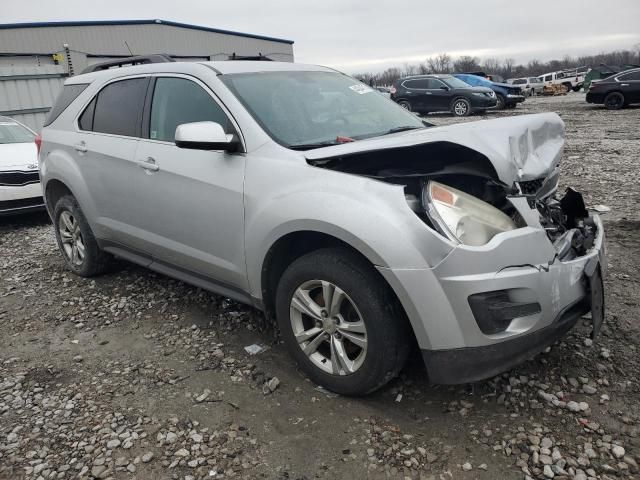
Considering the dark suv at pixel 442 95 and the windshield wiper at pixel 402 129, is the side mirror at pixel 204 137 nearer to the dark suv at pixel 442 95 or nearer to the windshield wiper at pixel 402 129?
the windshield wiper at pixel 402 129

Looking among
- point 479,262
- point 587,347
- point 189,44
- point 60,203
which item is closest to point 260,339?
point 479,262

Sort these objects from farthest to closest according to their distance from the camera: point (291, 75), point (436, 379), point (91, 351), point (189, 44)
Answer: point (189, 44) → point (291, 75) → point (91, 351) → point (436, 379)

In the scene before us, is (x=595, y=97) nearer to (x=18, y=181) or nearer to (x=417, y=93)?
(x=417, y=93)

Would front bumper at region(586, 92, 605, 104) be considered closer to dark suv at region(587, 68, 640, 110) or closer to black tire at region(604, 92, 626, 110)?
dark suv at region(587, 68, 640, 110)

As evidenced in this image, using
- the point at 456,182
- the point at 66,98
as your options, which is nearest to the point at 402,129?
the point at 456,182

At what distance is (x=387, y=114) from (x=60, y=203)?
3.00 m

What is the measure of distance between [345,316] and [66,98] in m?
3.46

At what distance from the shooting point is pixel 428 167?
259 centimetres

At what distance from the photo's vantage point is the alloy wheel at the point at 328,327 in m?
2.49

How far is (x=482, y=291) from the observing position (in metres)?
2.12

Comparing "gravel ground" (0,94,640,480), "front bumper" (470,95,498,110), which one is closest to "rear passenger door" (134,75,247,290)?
"gravel ground" (0,94,640,480)

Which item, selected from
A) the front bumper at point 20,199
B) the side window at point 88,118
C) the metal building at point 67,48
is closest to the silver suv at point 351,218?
the side window at point 88,118

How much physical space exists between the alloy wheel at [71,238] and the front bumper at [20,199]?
239 cm

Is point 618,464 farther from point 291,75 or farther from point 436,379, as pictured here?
point 291,75
